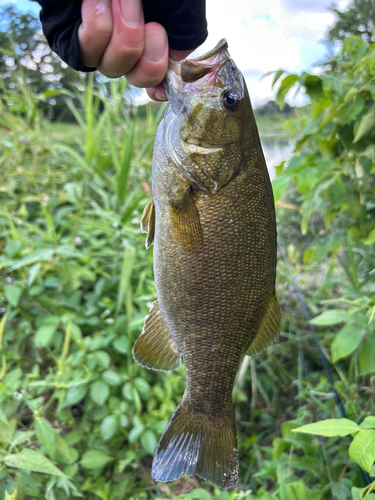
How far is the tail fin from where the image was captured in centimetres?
105

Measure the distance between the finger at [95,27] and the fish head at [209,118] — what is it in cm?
21

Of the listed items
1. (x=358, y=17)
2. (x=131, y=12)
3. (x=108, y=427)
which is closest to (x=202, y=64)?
(x=131, y=12)

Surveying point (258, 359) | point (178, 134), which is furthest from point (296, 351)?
point (178, 134)

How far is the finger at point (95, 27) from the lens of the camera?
81 cm

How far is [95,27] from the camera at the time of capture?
2.68 ft

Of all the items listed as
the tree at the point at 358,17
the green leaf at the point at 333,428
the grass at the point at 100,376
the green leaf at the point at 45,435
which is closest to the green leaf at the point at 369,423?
the green leaf at the point at 333,428

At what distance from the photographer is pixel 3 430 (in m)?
1.26

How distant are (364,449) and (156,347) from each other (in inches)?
25.0

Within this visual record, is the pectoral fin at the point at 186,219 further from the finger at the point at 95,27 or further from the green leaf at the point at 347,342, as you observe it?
the green leaf at the point at 347,342

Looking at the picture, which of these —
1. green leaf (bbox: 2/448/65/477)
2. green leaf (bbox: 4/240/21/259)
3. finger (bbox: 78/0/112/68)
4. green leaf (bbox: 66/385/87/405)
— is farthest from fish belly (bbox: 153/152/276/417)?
green leaf (bbox: 4/240/21/259)

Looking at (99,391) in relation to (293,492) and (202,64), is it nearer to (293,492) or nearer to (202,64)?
(293,492)

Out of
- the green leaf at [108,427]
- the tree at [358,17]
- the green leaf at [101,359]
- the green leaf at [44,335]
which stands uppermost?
the tree at [358,17]

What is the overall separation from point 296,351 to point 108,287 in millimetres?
1429

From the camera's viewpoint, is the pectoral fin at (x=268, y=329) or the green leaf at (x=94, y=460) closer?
the pectoral fin at (x=268, y=329)
